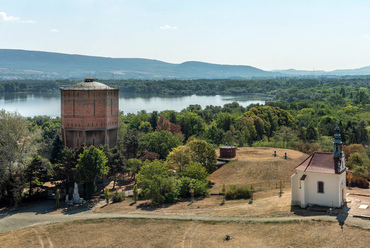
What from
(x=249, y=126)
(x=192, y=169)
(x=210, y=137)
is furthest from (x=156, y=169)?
(x=249, y=126)

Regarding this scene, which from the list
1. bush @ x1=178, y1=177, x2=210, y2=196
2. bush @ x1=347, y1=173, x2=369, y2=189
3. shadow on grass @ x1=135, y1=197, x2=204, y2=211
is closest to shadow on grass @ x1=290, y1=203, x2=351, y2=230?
bush @ x1=347, y1=173, x2=369, y2=189

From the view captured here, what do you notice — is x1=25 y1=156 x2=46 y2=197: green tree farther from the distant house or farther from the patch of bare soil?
the distant house

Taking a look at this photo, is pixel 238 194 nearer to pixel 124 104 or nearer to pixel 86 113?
pixel 86 113

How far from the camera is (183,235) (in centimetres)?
2589

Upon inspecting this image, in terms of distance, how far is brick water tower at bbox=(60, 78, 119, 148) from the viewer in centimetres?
4216

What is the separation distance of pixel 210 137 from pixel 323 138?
55.5 ft

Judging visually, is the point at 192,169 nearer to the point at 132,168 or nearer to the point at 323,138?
the point at 132,168

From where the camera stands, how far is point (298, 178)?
3002 centimetres

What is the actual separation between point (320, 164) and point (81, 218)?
18674 millimetres

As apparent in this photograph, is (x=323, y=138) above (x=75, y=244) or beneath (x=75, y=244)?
above

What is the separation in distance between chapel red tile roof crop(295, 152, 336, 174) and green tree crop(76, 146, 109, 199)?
1759 cm

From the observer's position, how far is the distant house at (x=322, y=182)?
93.4 ft

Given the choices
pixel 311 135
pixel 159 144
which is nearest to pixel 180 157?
pixel 159 144

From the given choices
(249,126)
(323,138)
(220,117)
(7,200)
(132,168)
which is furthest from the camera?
(220,117)
